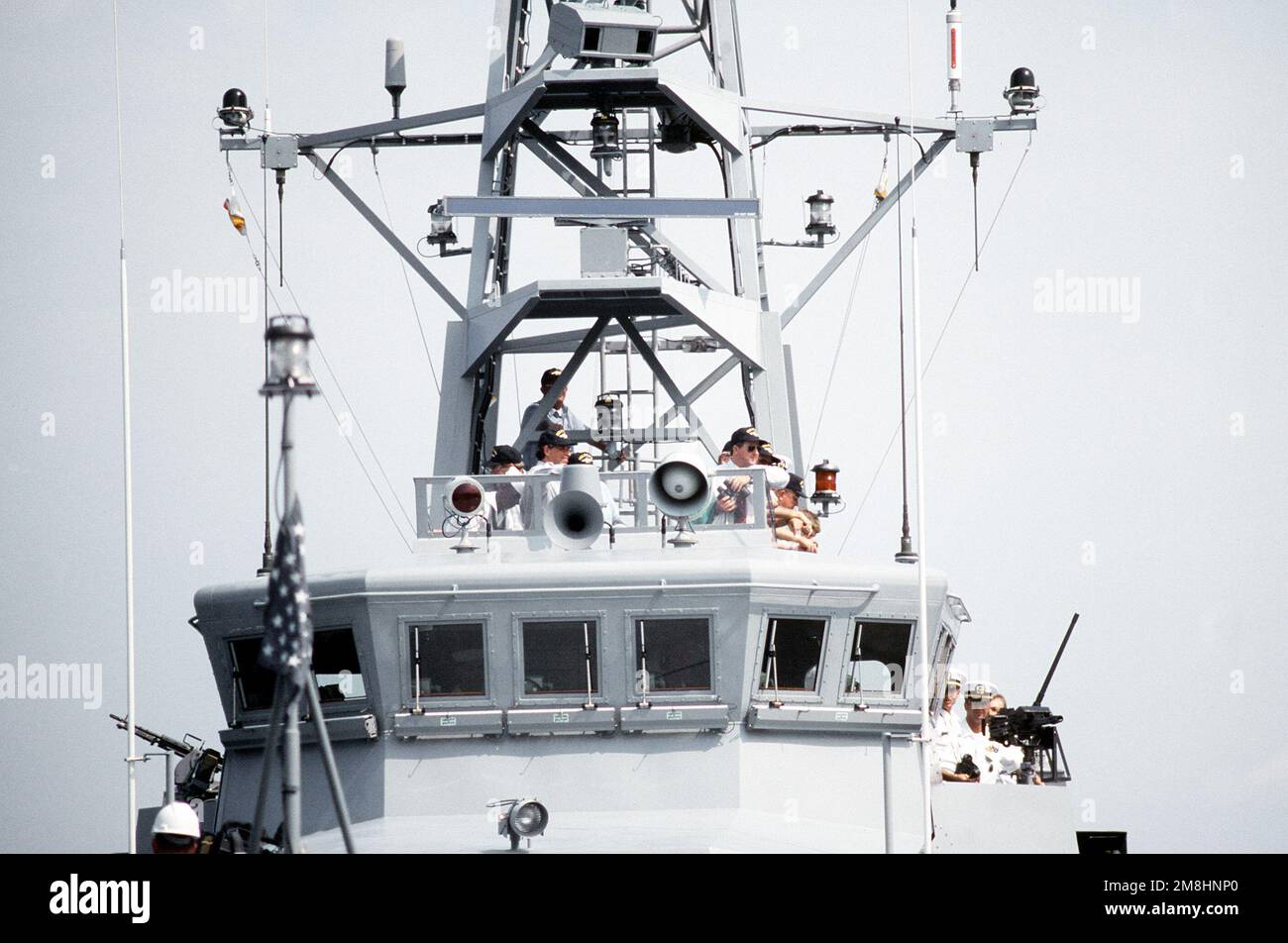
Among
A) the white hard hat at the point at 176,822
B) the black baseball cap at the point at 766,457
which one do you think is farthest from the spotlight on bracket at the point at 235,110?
the white hard hat at the point at 176,822

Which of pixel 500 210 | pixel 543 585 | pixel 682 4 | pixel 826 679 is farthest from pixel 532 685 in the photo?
pixel 682 4

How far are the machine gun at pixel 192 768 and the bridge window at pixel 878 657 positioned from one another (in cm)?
561

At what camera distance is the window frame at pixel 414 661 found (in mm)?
15273

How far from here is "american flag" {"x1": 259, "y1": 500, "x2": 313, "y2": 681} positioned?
10.1 metres

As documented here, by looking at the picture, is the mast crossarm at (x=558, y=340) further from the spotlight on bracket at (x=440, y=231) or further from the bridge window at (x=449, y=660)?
the bridge window at (x=449, y=660)

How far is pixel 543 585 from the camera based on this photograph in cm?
1520

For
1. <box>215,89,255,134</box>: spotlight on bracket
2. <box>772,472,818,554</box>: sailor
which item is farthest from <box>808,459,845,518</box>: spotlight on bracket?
<box>215,89,255,134</box>: spotlight on bracket

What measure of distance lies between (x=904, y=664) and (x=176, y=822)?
17.8ft

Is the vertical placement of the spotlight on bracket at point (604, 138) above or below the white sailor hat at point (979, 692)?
above

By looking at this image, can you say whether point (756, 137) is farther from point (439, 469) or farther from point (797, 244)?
point (439, 469)

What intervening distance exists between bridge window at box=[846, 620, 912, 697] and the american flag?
6.07m

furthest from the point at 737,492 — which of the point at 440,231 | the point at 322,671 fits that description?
the point at 440,231

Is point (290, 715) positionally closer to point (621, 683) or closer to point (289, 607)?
point (289, 607)

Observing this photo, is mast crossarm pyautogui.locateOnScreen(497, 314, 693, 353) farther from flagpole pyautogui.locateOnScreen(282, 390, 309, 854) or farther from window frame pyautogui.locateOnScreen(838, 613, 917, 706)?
flagpole pyautogui.locateOnScreen(282, 390, 309, 854)
